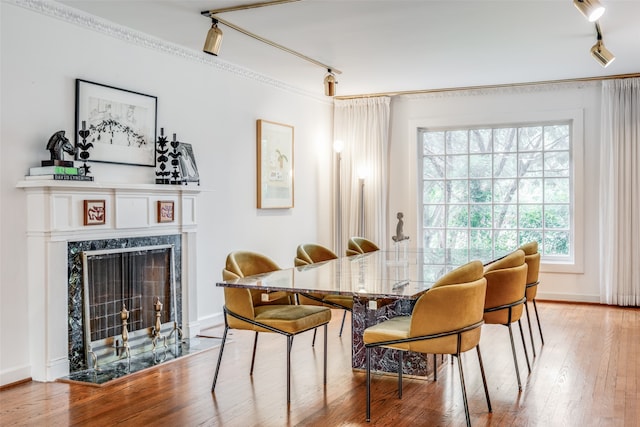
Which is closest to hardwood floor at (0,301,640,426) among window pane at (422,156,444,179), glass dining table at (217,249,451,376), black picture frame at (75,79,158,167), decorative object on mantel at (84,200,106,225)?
glass dining table at (217,249,451,376)

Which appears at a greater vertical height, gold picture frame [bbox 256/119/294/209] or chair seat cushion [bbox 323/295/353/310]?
gold picture frame [bbox 256/119/294/209]

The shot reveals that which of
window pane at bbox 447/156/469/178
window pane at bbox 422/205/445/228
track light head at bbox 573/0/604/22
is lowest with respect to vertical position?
window pane at bbox 422/205/445/228

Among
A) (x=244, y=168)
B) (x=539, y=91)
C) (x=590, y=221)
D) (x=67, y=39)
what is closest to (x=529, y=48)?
(x=539, y=91)

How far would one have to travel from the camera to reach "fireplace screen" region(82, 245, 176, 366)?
4531mm

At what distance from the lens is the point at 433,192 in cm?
819

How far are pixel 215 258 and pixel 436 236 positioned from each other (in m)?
3.29

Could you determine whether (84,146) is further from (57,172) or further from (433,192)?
(433,192)

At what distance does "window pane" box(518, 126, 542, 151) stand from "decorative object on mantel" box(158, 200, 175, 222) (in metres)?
4.55

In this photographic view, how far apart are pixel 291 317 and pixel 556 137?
5.06 m

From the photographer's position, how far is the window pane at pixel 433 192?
26.7ft

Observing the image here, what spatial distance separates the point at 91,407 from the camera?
364cm

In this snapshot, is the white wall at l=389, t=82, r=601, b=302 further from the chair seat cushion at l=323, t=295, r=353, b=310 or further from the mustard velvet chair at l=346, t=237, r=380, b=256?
the chair seat cushion at l=323, t=295, r=353, b=310

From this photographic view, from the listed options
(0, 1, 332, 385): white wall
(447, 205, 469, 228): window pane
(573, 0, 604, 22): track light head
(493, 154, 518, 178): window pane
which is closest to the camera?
(573, 0, 604, 22): track light head

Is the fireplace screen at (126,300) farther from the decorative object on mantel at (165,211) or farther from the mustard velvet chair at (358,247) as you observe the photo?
the mustard velvet chair at (358,247)
